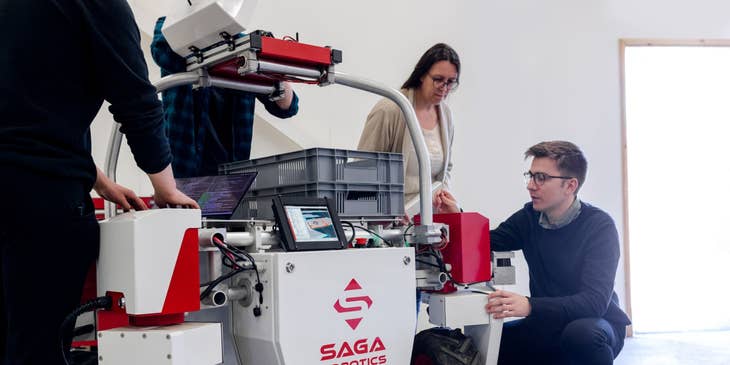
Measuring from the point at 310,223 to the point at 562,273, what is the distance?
1.20 m

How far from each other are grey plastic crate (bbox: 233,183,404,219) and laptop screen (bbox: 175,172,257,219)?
112mm

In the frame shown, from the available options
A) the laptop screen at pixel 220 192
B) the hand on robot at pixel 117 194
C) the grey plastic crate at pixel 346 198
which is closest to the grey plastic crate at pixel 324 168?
the grey plastic crate at pixel 346 198

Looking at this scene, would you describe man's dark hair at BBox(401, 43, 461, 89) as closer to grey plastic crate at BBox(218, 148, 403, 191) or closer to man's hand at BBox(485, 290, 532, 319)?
grey plastic crate at BBox(218, 148, 403, 191)

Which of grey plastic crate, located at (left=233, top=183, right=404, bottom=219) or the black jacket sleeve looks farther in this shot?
grey plastic crate, located at (left=233, top=183, right=404, bottom=219)

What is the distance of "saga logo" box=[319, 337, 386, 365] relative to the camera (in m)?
1.48

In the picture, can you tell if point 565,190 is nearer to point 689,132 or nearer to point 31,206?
point 31,206

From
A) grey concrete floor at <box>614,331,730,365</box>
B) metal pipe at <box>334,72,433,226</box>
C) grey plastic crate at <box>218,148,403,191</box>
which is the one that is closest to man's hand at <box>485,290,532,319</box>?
metal pipe at <box>334,72,433,226</box>

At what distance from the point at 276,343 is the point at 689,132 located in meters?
3.85

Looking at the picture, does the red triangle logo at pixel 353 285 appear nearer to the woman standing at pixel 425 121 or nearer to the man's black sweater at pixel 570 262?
the man's black sweater at pixel 570 262

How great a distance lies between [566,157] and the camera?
247 cm

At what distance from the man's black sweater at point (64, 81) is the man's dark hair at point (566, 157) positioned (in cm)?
163

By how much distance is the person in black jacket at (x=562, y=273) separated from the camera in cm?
213

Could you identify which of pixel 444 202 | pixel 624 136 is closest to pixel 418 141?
pixel 444 202

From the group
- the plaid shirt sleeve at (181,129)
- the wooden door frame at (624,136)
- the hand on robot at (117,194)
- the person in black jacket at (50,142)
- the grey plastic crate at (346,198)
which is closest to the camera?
the person in black jacket at (50,142)
